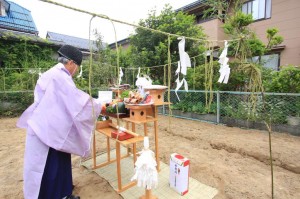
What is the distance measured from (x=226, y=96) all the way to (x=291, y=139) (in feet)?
6.70

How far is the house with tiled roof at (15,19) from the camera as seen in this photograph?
1070 cm

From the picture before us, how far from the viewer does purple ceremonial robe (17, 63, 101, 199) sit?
2008 mm

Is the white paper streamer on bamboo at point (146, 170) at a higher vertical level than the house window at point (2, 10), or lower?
lower

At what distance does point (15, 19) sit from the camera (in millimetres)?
11492

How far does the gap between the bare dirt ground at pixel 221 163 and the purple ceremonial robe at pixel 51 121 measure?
816 mm

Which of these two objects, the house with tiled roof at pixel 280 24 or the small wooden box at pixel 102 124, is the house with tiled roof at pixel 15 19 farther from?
the house with tiled roof at pixel 280 24

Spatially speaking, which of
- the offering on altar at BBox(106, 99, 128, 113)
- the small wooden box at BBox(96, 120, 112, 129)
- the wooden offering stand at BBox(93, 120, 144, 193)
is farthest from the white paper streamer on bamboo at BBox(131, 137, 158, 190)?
the small wooden box at BBox(96, 120, 112, 129)

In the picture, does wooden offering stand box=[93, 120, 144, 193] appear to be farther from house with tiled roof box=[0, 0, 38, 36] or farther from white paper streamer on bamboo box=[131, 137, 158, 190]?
house with tiled roof box=[0, 0, 38, 36]

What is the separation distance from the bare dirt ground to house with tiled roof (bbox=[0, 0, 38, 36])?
27.3ft

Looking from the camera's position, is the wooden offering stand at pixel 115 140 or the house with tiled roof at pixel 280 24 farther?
the house with tiled roof at pixel 280 24

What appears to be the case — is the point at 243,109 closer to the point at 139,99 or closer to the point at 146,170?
the point at 139,99

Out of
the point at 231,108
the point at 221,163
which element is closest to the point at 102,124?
the point at 221,163

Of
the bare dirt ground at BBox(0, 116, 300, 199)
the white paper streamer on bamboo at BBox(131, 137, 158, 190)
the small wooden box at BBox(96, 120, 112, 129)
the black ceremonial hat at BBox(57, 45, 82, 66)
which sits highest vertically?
the black ceremonial hat at BBox(57, 45, 82, 66)

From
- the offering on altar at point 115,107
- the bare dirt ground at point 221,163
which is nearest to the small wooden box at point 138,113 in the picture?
the offering on altar at point 115,107
